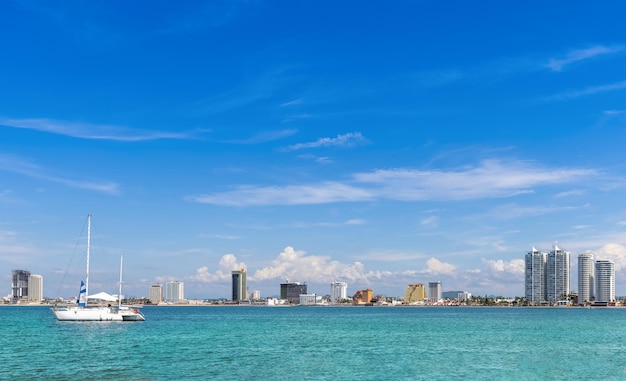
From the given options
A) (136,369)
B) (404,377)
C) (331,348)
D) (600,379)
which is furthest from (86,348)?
(600,379)

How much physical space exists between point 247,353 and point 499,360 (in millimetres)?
24223

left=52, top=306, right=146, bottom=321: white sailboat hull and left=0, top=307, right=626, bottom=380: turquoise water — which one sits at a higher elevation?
left=0, top=307, right=626, bottom=380: turquoise water

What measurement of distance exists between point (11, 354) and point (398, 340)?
4624 cm

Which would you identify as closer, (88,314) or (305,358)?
(305,358)

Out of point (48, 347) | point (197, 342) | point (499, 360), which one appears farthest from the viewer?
point (197, 342)

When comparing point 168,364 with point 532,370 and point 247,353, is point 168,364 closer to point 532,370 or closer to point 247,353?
point 247,353

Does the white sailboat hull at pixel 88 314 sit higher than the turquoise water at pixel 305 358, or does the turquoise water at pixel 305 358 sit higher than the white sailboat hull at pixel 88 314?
the turquoise water at pixel 305 358

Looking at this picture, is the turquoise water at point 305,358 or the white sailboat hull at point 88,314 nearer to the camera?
the turquoise water at point 305,358

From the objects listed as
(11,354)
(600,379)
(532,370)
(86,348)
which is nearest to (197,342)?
(86,348)

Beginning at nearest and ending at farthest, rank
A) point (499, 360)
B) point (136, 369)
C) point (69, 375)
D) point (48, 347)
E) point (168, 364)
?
1. point (69, 375)
2. point (136, 369)
3. point (168, 364)
4. point (499, 360)
5. point (48, 347)

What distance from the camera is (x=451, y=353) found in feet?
213

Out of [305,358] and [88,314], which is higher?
[305,358]

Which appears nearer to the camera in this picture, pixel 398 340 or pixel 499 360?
pixel 499 360

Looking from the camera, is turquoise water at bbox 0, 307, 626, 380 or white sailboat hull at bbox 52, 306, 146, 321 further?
white sailboat hull at bbox 52, 306, 146, 321
